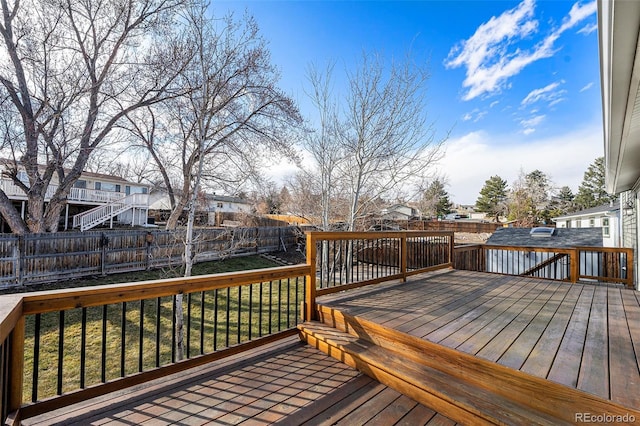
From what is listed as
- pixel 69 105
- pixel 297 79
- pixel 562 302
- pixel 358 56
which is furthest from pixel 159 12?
pixel 562 302

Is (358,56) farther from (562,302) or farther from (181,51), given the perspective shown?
(562,302)

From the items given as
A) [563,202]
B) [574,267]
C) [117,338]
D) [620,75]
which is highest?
[563,202]

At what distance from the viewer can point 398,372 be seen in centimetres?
218

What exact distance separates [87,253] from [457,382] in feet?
32.2

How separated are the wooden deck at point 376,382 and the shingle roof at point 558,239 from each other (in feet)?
28.8

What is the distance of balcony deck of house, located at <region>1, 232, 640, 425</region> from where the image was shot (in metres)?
1.73

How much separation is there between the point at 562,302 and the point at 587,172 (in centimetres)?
3818

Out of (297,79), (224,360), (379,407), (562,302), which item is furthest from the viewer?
(297,79)

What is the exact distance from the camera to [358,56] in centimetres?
707

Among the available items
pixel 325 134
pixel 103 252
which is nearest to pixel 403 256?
pixel 325 134

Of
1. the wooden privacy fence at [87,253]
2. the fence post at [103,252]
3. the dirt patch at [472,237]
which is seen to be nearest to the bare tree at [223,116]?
the wooden privacy fence at [87,253]

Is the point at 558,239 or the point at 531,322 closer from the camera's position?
the point at 531,322

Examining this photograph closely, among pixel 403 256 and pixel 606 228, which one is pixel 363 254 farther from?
pixel 606 228

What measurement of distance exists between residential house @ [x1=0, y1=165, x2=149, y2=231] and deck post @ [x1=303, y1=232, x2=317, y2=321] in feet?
39.3
